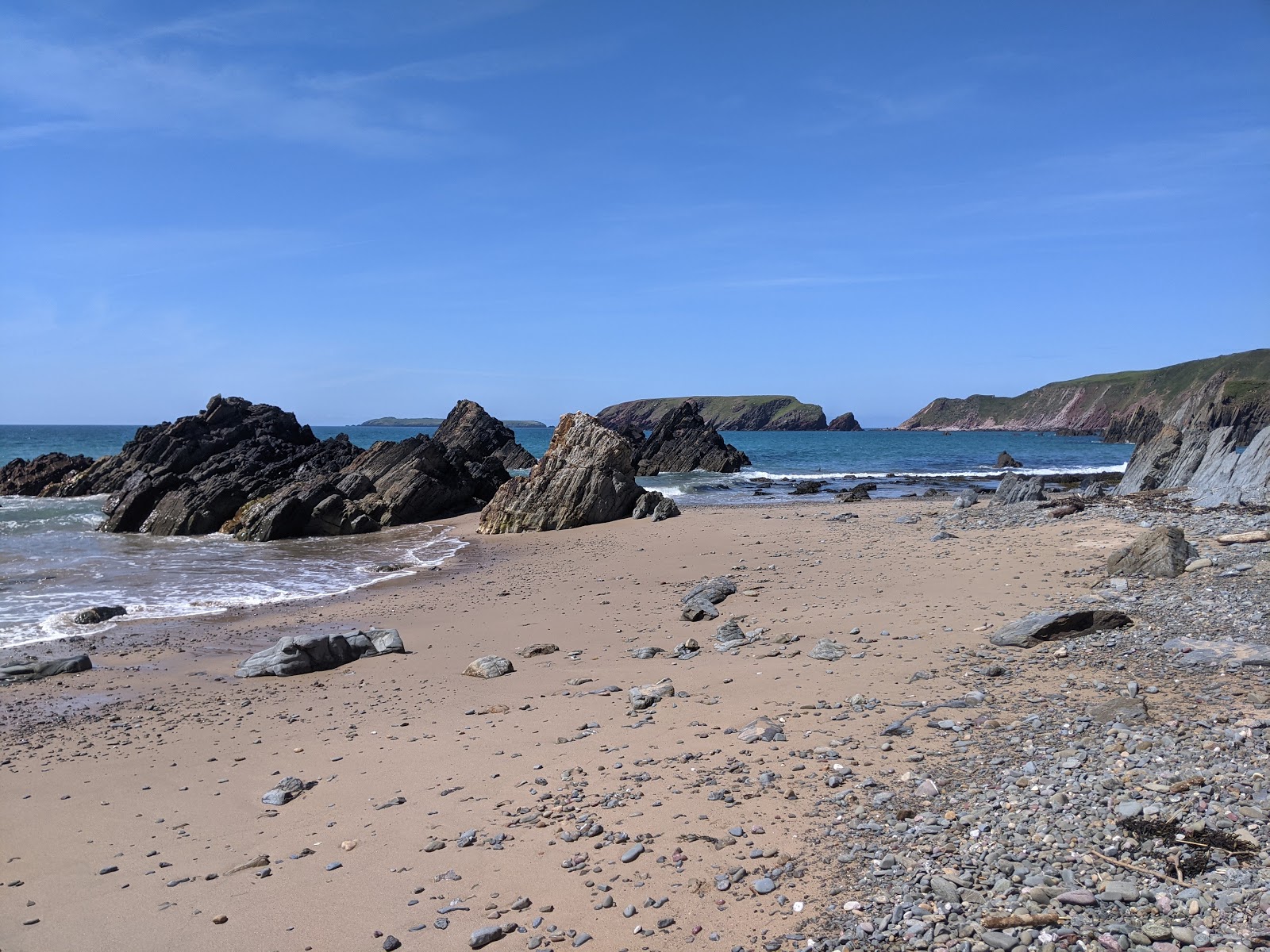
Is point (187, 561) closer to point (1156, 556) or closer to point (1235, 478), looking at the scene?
point (1156, 556)

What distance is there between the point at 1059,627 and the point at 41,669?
14.1m

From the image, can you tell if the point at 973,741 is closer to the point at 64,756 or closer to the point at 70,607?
the point at 64,756

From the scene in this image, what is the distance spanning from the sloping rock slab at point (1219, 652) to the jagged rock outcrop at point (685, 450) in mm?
62379

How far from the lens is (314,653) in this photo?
1227 cm

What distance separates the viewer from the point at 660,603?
51.3ft

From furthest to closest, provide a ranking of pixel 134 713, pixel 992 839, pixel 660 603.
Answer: pixel 660 603 → pixel 134 713 → pixel 992 839

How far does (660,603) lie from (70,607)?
12435 millimetres

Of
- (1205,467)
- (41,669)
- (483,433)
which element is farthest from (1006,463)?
(41,669)

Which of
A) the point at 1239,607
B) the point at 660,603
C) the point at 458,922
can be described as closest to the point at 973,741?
the point at 458,922

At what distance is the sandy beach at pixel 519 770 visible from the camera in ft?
17.5

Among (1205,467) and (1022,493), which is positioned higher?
(1205,467)

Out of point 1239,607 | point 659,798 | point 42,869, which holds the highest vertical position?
point 1239,607

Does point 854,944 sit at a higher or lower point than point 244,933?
higher

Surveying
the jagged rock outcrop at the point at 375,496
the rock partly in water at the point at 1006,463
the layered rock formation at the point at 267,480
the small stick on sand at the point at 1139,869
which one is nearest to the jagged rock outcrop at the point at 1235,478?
the small stick on sand at the point at 1139,869
